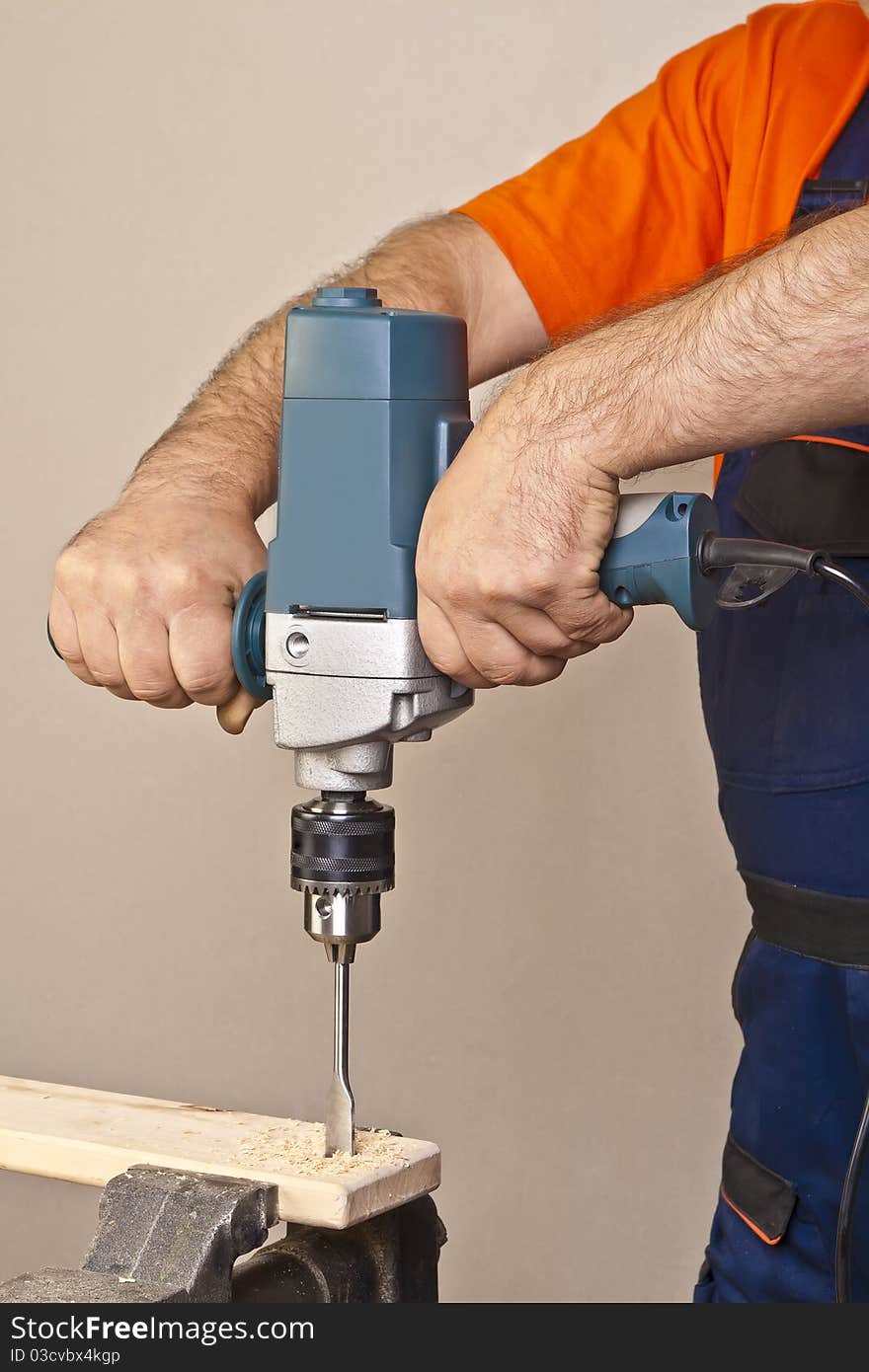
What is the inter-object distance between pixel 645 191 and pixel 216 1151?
86 cm

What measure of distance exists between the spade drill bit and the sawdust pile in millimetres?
14

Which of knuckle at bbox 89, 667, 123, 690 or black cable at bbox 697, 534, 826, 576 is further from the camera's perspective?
knuckle at bbox 89, 667, 123, 690

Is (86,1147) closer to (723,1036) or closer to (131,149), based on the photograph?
(723,1036)

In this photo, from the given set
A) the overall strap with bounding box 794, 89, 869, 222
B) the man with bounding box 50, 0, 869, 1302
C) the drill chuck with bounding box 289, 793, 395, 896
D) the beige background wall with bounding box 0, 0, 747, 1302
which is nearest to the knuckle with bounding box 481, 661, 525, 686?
the man with bounding box 50, 0, 869, 1302

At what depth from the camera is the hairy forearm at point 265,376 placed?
3.68 feet

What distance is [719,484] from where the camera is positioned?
126cm

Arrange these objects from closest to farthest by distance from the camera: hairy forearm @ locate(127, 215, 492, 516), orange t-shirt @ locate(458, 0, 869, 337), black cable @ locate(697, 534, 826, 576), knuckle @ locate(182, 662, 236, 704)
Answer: black cable @ locate(697, 534, 826, 576), knuckle @ locate(182, 662, 236, 704), hairy forearm @ locate(127, 215, 492, 516), orange t-shirt @ locate(458, 0, 869, 337)

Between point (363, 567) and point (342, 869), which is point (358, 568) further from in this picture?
point (342, 869)

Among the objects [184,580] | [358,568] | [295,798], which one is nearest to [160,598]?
[184,580]

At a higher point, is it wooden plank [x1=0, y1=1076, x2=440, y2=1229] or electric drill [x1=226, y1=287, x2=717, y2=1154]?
electric drill [x1=226, y1=287, x2=717, y2=1154]

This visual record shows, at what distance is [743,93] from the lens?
4.05ft

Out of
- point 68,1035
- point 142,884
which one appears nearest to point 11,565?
point 142,884

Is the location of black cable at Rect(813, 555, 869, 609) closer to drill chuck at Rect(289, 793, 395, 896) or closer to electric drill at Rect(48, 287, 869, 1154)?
electric drill at Rect(48, 287, 869, 1154)

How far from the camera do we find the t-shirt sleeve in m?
1.31
